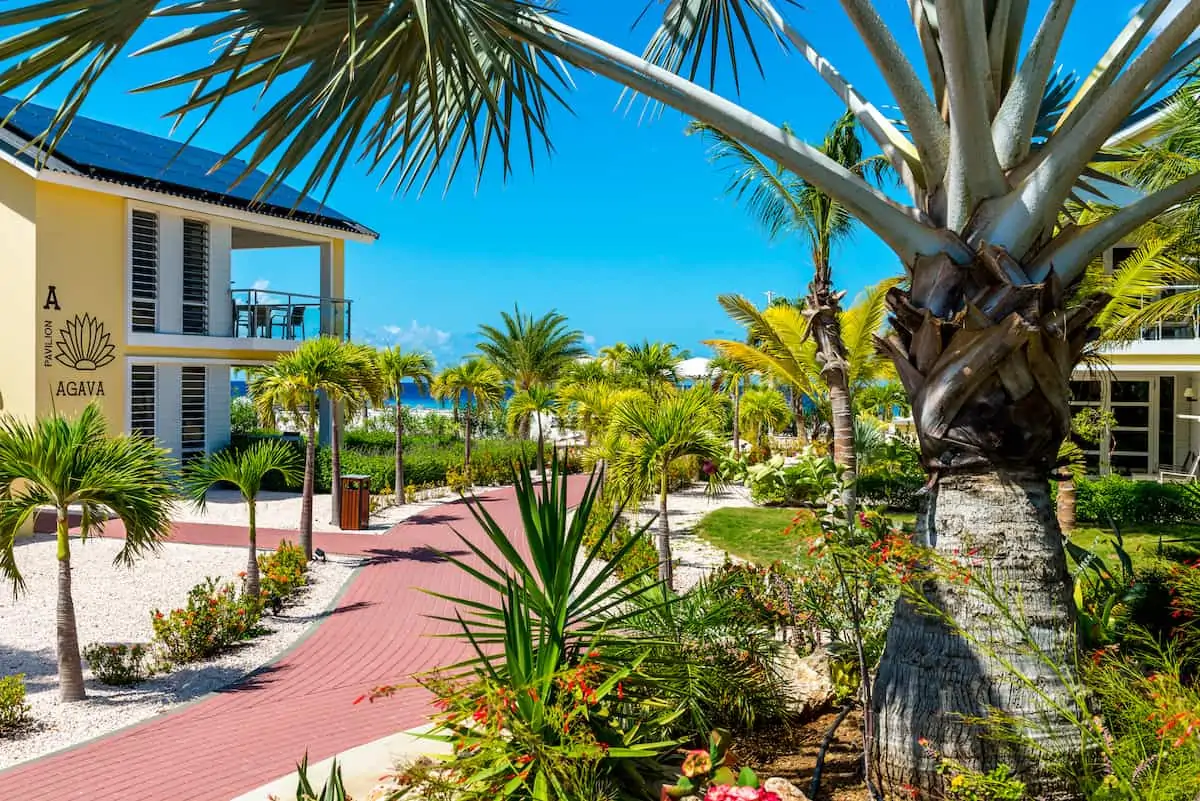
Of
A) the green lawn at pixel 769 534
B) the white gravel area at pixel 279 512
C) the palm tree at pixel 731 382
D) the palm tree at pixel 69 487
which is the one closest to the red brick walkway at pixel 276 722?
the palm tree at pixel 69 487

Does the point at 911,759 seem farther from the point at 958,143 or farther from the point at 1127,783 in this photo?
the point at 958,143

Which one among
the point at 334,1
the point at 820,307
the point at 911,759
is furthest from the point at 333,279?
the point at 911,759

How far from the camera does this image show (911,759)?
4035 millimetres

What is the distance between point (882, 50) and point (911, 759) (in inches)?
143

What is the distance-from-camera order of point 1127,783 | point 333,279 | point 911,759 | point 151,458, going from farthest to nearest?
point 333,279 → point 151,458 → point 911,759 → point 1127,783

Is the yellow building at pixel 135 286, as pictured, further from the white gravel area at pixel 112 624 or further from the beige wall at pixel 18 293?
the white gravel area at pixel 112 624

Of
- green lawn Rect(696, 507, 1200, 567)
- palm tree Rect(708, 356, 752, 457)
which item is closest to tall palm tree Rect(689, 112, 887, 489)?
green lawn Rect(696, 507, 1200, 567)

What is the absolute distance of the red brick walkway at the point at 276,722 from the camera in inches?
233

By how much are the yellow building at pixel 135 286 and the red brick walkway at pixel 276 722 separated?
10647 millimetres

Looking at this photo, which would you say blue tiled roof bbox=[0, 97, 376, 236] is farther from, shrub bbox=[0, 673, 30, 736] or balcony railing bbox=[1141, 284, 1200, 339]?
balcony railing bbox=[1141, 284, 1200, 339]

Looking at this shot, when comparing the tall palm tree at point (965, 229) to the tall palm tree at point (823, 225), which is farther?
the tall palm tree at point (823, 225)

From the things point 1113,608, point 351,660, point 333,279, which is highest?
point 333,279

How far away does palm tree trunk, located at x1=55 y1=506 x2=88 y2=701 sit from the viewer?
7535 mm

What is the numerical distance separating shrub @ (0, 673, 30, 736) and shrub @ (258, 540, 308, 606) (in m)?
3.56
